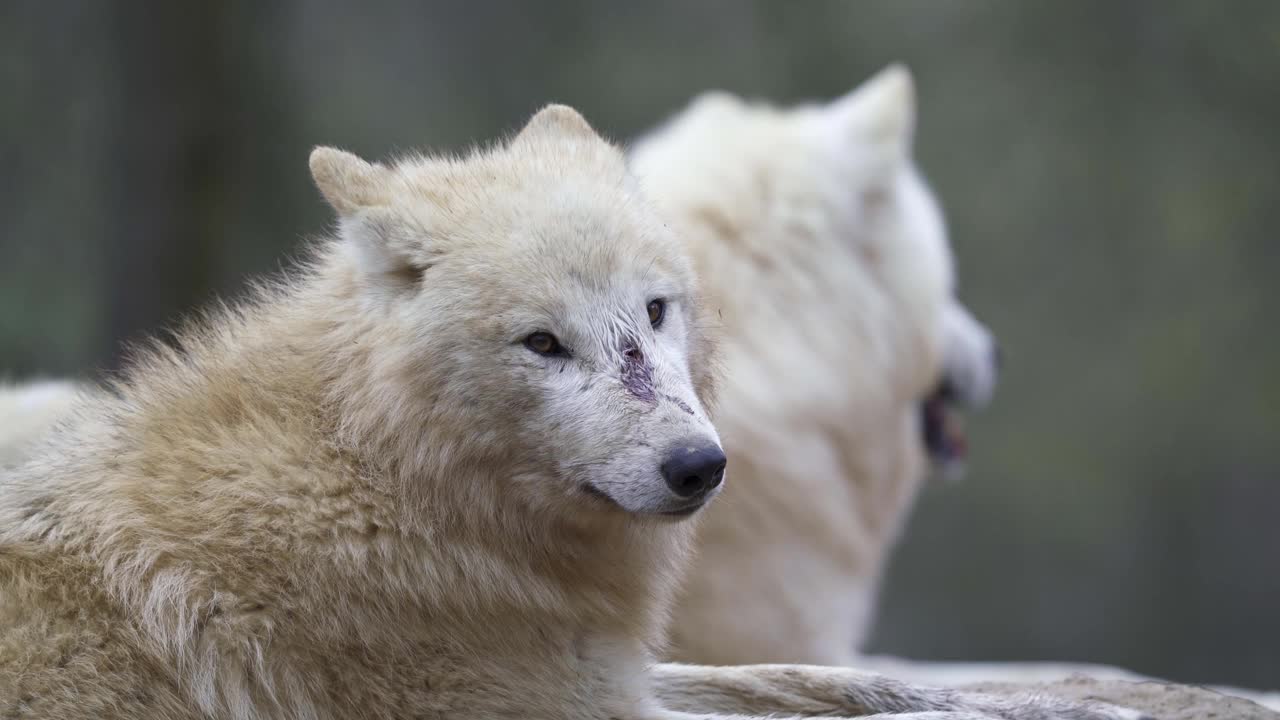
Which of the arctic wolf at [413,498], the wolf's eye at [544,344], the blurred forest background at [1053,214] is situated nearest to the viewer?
the arctic wolf at [413,498]

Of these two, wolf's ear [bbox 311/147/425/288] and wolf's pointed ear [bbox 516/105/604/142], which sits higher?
wolf's pointed ear [bbox 516/105/604/142]

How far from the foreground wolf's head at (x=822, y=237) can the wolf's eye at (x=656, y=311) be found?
2.58 m

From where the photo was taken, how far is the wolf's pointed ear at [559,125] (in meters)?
3.95

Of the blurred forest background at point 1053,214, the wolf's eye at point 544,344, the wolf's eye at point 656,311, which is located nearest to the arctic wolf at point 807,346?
the wolf's eye at point 656,311

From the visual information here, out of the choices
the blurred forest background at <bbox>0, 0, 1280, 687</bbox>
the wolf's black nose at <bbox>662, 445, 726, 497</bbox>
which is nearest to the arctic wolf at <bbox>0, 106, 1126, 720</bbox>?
the wolf's black nose at <bbox>662, 445, 726, 497</bbox>

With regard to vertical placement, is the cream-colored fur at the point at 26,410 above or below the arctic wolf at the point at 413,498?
above

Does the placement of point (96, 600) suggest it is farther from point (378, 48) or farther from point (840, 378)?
point (378, 48)

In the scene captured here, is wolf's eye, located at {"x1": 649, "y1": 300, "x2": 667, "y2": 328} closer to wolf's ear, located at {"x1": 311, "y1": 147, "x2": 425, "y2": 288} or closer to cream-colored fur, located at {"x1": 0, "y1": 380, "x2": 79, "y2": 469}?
wolf's ear, located at {"x1": 311, "y1": 147, "x2": 425, "y2": 288}

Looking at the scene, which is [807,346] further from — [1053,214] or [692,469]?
[1053,214]

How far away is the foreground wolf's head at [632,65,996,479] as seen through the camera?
641 cm

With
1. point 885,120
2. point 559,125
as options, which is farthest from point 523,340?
point 885,120

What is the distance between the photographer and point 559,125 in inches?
156

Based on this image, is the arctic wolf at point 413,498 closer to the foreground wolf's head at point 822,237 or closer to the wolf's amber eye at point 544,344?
the wolf's amber eye at point 544,344

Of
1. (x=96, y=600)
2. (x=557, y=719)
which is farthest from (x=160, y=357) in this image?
(x=557, y=719)
